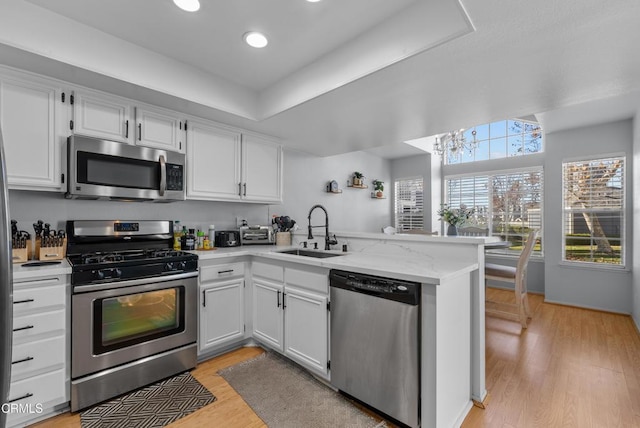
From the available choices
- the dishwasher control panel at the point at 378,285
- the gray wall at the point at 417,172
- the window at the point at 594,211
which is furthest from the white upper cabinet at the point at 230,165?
the window at the point at 594,211

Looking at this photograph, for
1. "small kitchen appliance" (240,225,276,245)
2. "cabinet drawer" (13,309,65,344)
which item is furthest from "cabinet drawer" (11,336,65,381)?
"small kitchen appliance" (240,225,276,245)

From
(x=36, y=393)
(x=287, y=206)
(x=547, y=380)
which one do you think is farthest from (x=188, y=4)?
(x=547, y=380)

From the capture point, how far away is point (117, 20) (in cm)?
187

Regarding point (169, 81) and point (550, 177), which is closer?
point (169, 81)

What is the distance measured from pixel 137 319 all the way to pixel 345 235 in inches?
72.3

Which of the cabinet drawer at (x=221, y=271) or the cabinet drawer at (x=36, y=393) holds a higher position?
the cabinet drawer at (x=221, y=271)

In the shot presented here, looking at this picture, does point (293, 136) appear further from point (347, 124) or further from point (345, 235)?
point (345, 235)

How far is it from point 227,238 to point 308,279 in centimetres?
134

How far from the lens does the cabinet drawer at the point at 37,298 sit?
1.72 m

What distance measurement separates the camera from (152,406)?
6.48 feet

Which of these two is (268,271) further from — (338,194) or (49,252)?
(338,194)

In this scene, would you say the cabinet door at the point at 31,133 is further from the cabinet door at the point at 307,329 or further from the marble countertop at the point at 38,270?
the cabinet door at the point at 307,329

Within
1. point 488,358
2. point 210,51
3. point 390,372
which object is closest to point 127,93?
point 210,51

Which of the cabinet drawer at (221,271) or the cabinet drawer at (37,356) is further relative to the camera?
the cabinet drawer at (221,271)
